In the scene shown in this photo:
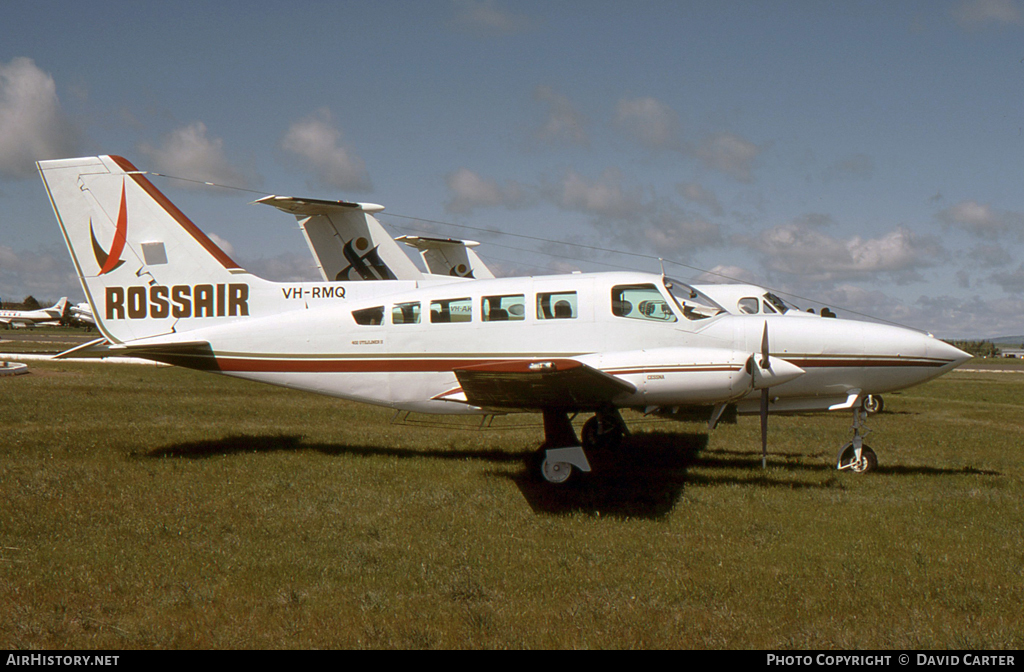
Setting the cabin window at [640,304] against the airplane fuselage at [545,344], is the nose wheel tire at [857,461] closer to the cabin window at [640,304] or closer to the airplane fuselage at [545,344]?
the airplane fuselage at [545,344]

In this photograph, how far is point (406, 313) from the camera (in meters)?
10.5

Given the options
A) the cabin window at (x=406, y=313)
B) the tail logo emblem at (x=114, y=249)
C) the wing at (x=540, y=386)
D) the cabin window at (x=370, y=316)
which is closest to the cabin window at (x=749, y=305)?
the wing at (x=540, y=386)

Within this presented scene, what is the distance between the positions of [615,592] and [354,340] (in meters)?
6.32

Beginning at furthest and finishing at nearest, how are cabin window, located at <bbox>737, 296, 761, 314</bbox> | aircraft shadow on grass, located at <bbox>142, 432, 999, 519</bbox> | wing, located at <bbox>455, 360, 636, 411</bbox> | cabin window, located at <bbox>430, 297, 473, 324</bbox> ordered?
cabin window, located at <bbox>737, 296, 761, 314</bbox>, cabin window, located at <bbox>430, 297, 473, 324</bbox>, aircraft shadow on grass, located at <bbox>142, 432, 999, 519</bbox>, wing, located at <bbox>455, 360, 636, 411</bbox>

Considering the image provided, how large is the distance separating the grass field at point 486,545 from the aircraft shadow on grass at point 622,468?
0.23 feet

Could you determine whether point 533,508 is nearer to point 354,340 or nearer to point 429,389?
point 429,389

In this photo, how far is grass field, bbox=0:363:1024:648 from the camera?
5.04m

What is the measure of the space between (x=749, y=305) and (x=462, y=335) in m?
9.99

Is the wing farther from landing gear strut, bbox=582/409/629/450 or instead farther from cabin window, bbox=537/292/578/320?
landing gear strut, bbox=582/409/629/450

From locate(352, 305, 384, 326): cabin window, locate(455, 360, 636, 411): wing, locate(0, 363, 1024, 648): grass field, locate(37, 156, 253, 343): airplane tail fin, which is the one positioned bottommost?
locate(0, 363, 1024, 648): grass field

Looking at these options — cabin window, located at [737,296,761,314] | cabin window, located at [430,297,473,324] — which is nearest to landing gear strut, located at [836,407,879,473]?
cabin window, located at [430,297,473,324]

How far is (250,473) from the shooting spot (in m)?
9.83

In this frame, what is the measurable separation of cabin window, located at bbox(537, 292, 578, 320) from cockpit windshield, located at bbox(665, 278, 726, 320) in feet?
4.76

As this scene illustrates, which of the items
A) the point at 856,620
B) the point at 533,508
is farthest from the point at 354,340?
the point at 856,620
